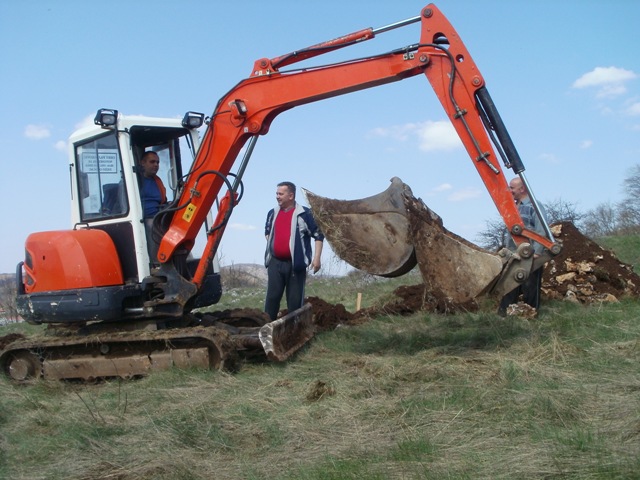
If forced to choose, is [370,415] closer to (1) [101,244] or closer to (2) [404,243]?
(2) [404,243]

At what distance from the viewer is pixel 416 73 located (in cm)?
584

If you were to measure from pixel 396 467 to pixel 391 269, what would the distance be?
2558 millimetres

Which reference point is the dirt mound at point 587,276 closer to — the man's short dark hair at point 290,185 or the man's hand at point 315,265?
the man's hand at point 315,265

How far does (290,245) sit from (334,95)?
2008mm

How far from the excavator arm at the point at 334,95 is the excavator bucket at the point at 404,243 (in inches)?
16.9

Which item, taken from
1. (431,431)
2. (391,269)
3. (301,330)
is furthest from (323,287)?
(431,431)

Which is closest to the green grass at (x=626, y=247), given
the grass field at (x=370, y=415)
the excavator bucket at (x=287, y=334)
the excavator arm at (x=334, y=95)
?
the grass field at (x=370, y=415)

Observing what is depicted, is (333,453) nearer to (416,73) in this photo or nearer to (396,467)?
(396,467)

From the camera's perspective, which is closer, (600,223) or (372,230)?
(372,230)

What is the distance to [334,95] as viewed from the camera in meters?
6.11

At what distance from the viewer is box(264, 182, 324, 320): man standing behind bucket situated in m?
7.55

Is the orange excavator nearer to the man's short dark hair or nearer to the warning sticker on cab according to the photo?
the warning sticker on cab

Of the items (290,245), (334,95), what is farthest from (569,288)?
(334,95)

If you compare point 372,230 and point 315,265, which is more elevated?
point 372,230
